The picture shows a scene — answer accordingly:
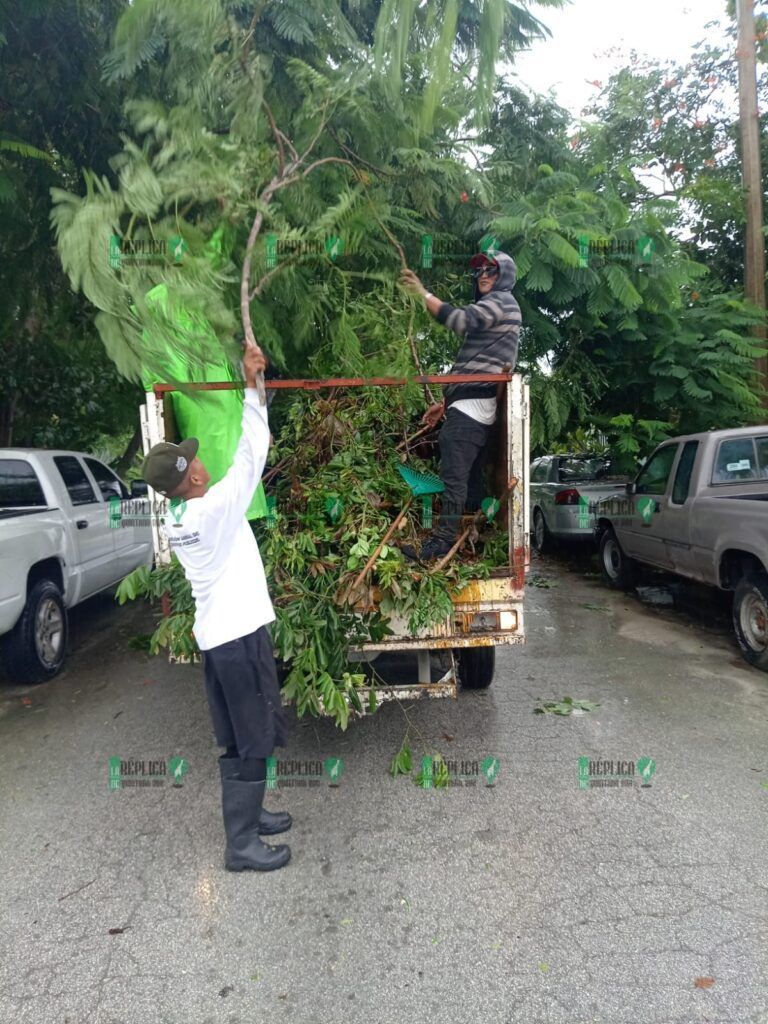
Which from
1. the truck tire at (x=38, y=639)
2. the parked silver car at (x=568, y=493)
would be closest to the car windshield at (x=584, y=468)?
the parked silver car at (x=568, y=493)

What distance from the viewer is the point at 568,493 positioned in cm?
1052

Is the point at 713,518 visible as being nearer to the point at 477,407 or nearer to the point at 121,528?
the point at 477,407

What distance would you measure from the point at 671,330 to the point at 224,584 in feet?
23.8

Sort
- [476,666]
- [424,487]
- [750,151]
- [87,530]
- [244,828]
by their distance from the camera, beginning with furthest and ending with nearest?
[750,151], [87,530], [476,666], [424,487], [244,828]

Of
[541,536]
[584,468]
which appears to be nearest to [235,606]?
[584,468]

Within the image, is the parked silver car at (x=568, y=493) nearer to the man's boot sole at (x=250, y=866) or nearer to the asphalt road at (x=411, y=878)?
the asphalt road at (x=411, y=878)

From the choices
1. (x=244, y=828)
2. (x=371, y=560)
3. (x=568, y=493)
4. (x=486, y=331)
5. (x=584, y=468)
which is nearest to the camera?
(x=244, y=828)

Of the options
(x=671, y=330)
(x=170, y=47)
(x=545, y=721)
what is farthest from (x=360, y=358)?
(x=671, y=330)

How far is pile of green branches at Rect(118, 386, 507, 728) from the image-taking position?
377 cm

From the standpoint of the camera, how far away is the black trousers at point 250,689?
10.6 ft

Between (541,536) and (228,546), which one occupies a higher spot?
(228,546)

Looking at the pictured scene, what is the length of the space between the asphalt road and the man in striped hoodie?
145cm

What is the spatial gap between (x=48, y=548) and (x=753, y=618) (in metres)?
5.86

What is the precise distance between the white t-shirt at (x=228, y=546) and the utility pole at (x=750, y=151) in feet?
29.5
